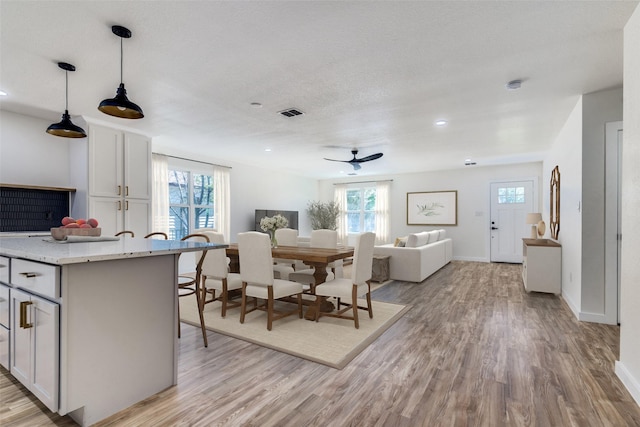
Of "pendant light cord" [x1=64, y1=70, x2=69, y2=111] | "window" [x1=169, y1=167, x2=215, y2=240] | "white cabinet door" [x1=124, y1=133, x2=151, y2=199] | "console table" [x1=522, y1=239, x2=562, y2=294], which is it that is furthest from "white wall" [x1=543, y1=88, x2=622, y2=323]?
"window" [x1=169, y1=167, x2=215, y2=240]

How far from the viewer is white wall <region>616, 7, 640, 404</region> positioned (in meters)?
1.98

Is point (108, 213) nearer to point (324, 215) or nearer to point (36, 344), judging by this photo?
point (36, 344)

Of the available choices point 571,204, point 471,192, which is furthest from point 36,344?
point 471,192

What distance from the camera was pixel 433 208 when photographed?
860 centimetres

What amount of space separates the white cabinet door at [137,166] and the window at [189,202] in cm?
120

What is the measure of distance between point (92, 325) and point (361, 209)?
8467 mm

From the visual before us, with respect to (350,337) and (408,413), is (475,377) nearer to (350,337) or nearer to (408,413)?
(408,413)

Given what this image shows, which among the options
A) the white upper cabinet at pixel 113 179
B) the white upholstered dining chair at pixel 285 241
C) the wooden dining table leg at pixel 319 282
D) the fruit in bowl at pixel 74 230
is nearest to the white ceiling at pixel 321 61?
the white upper cabinet at pixel 113 179

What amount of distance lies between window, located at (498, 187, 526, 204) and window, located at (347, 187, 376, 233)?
3.31 m

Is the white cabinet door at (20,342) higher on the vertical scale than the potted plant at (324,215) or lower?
lower

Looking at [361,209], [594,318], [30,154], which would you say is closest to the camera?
[594,318]

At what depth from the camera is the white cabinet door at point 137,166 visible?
470 centimetres

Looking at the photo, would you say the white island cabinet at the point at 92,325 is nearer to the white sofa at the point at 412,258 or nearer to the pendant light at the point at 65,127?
the pendant light at the point at 65,127

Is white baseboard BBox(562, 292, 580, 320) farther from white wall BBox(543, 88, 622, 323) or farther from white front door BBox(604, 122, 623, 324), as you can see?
white front door BBox(604, 122, 623, 324)
